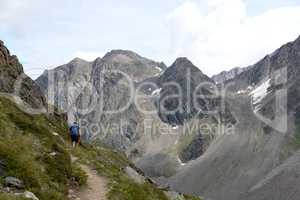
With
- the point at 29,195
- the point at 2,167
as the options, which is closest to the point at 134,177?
the point at 2,167

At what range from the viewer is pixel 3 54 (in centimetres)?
8181

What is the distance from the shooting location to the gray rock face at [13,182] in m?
20.1

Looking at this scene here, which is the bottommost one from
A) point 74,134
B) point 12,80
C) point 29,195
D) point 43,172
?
point 29,195

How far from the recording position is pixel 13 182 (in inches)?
796

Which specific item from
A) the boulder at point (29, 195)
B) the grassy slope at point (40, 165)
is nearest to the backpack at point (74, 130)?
the grassy slope at point (40, 165)

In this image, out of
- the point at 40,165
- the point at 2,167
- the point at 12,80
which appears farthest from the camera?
the point at 12,80

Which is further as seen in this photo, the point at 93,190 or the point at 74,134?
the point at 74,134

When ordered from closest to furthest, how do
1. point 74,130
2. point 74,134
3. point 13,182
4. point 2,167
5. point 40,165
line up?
1. point 13,182
2. point 2,167
3. point 40,165
4. point 74,130
5. point 74,134

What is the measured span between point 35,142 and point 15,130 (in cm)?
234

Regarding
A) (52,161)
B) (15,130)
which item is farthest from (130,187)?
(15,130)

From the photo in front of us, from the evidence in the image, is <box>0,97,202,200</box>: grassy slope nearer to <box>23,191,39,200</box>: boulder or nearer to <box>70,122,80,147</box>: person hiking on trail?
<box>23,191,39,200</box>: boulder

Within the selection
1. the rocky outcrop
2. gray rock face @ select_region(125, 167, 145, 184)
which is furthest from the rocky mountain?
the rocky outcrop

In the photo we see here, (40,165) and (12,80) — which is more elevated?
(12,80)

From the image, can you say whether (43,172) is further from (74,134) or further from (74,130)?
(74,134)
